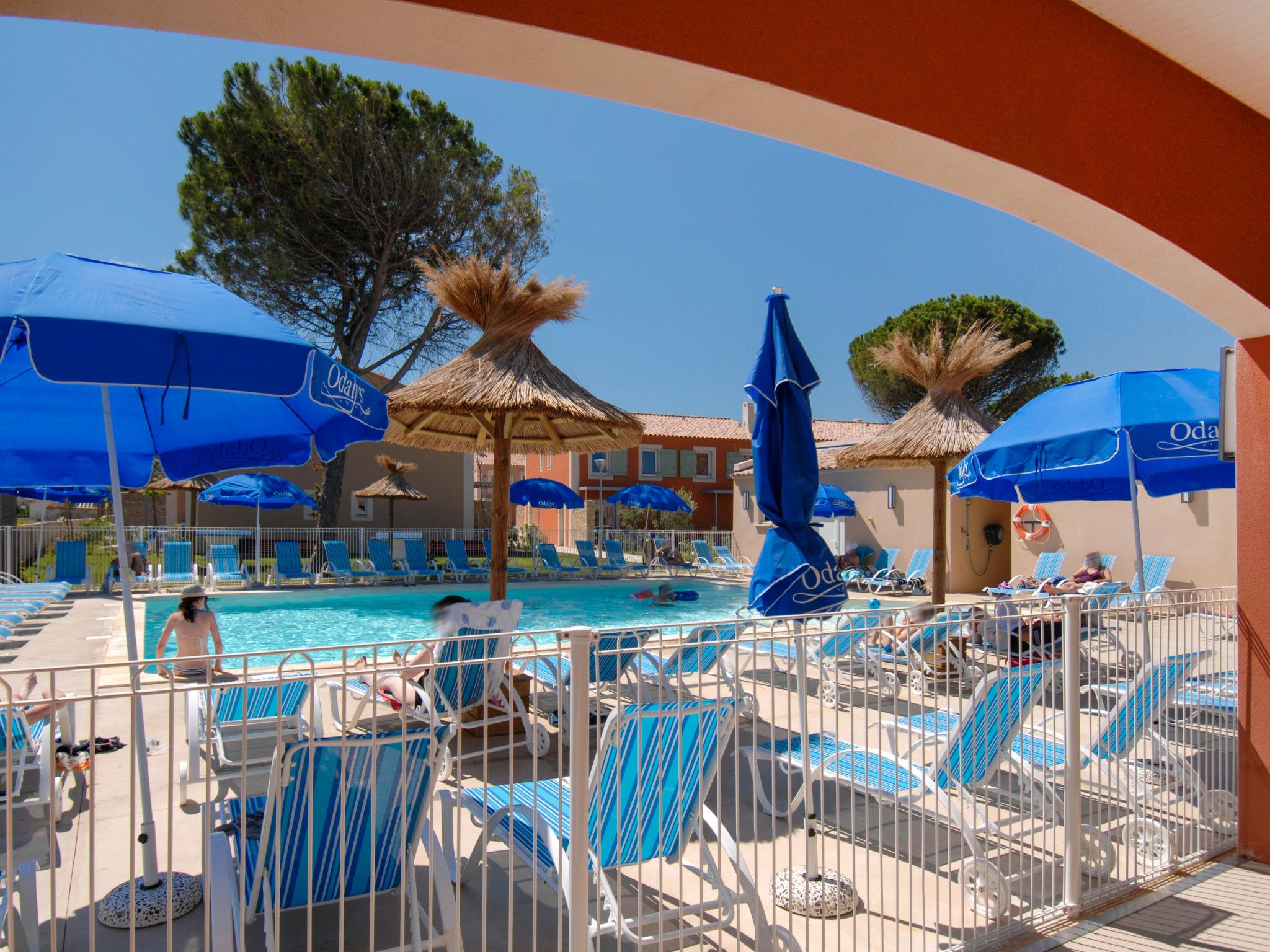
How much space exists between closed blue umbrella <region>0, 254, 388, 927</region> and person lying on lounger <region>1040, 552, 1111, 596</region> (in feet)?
33.7

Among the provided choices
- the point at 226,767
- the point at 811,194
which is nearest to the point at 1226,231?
the point at 226,767

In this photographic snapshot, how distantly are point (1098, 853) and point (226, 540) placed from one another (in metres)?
18.3

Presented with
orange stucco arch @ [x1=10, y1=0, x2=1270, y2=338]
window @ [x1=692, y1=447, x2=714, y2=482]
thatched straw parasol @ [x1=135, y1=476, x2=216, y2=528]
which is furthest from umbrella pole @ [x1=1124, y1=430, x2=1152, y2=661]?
window @ [x1=692, y1=447, x2=714, y2=482]

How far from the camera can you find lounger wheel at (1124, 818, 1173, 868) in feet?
11.7

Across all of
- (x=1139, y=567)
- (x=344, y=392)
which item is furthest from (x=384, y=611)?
(x=1139, y=567)

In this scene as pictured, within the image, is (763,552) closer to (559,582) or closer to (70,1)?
(70,1)

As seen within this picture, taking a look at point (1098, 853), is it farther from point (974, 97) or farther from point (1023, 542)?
point (1023, 542)

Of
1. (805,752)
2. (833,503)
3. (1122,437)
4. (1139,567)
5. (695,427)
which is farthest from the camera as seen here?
(695,427)

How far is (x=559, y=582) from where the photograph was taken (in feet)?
63.3

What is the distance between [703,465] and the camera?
3728 centimetres

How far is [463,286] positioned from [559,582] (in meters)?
13.5

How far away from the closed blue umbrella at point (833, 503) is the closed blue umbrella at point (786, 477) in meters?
12.3

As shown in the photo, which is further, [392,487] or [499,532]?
[392,487]

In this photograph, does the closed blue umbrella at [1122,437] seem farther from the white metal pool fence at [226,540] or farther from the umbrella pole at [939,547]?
the white metal pool fence at [226,540]
